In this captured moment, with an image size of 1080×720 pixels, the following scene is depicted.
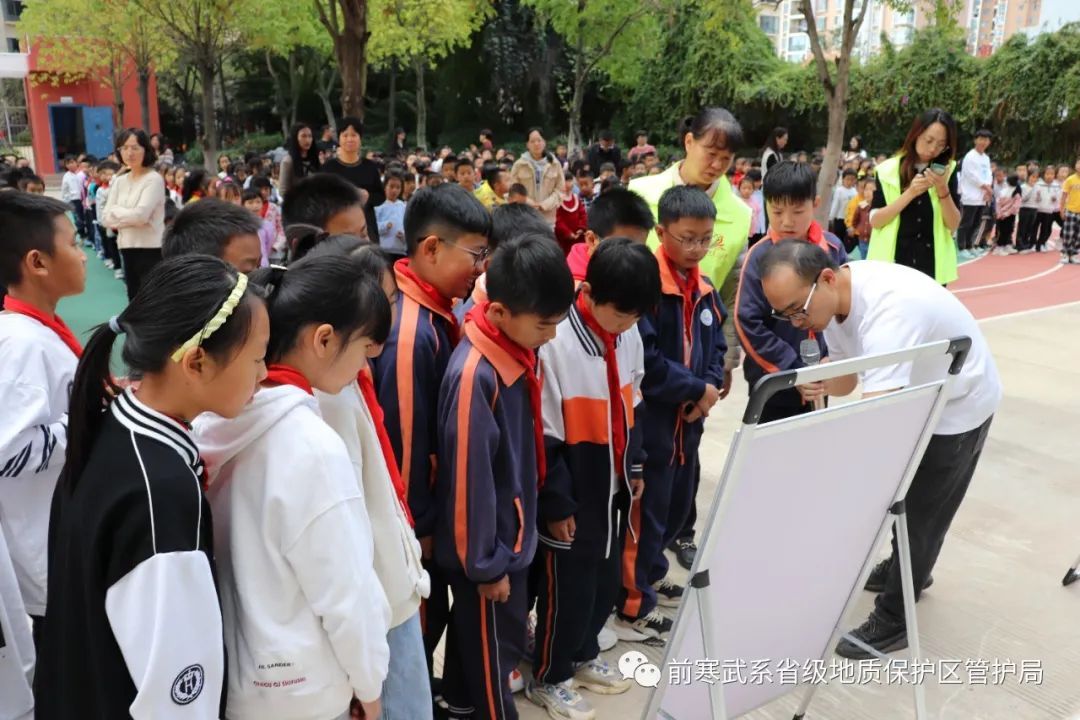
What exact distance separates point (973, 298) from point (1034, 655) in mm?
6814

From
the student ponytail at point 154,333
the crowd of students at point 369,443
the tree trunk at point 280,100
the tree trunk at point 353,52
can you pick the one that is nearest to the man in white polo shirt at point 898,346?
the crowd of students at point 369,443

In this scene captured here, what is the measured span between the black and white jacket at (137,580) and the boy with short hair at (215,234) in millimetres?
1086

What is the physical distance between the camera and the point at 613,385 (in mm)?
2355

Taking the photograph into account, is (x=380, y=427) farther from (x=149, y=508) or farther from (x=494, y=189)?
(x=494, y=189)

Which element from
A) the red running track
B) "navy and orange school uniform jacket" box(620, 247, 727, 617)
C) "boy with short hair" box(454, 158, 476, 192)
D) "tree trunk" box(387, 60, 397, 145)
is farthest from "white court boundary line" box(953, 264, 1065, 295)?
"tree trunk" box(387, 60, 397, 145)

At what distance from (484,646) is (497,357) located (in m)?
0.73

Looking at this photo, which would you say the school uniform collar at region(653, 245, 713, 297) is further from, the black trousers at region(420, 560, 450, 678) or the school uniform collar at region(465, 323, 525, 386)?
the black trousers at region(420, 560, 450, 678)

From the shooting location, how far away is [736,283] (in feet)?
11.3

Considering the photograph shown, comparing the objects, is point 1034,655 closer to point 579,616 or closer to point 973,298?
point 579,616

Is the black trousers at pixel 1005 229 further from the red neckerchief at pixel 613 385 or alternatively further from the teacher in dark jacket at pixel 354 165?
the red neckerchief at pixel 613 385

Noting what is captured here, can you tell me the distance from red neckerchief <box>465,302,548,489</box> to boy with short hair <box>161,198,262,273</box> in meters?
0.72

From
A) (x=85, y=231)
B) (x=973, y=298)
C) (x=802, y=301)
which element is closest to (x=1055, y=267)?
(x=973, y=298)

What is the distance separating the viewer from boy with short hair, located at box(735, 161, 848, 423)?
3.12 metres

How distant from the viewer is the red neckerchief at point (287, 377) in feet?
4.91
